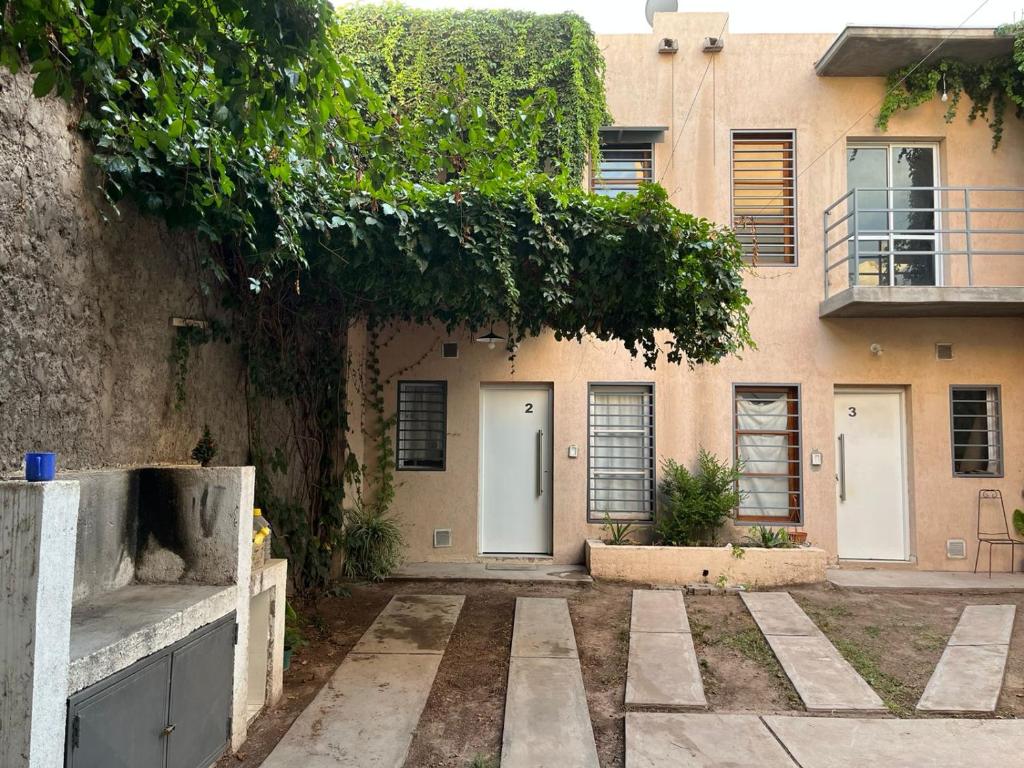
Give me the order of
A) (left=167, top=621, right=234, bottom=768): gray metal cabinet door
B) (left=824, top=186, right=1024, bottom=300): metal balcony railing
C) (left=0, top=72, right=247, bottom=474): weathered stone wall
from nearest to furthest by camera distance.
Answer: (left=0, top=72, right=247, bottom=474): weathered stone wall, (left=167, top=621, right=234, bottom=768): gray metal cabinet door, (left=824, top=186, right=1024, bottom=300): metal balcony railing

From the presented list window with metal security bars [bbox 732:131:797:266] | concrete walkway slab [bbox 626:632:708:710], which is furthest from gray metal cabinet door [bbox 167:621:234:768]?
window with metal security bars [bbox 732:131:797:266]

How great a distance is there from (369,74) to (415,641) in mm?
6137

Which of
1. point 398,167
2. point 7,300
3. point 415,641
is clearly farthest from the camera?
point 415,641

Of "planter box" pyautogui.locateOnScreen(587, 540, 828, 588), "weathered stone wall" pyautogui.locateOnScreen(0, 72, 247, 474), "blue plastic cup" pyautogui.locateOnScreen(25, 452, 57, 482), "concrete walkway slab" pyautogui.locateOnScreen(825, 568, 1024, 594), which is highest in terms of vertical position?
"weathered stone wall" pyautogui.locateOnScreen(0, 72, 247, 474)

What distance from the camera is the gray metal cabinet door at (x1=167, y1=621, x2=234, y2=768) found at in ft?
9.83

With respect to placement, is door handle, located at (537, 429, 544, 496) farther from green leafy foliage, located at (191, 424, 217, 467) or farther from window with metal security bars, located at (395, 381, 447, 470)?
green leafy foliage, located at (191, 424, 217, 467)

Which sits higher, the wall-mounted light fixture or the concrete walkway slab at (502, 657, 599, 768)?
the wall-mounted light fixture

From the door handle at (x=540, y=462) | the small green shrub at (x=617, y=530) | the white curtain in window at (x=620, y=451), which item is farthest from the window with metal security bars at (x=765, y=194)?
the small green shrub at (x=617, y=530)

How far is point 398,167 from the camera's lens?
418cm

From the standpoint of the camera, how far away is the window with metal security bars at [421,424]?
326 inches

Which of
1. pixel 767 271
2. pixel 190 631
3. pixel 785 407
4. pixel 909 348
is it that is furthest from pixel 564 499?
pixel 190 631

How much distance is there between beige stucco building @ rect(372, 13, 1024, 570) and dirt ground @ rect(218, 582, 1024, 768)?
48.7 inches

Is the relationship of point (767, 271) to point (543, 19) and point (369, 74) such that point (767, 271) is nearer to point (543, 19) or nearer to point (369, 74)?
point (543, 19)

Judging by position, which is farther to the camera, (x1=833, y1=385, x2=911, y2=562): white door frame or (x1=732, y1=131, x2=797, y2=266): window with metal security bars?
(x1=732, y1=131, x2=797, y2=266): window with metal security bars
